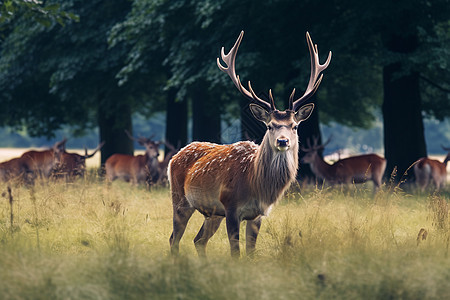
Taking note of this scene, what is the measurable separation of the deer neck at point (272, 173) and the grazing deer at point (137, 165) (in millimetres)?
9049

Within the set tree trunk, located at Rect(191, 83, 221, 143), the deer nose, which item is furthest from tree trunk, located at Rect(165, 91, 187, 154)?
the deer nose

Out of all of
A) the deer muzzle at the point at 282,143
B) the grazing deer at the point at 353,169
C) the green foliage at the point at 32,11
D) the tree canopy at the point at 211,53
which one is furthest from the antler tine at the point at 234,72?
the grazing deer at the point at 353,169

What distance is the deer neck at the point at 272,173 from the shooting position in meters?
5.93

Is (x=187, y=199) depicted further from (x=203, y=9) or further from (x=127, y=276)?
(x=203, y=9)

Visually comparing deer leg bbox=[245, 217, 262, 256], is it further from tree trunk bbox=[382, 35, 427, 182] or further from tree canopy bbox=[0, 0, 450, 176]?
tree trunk bbox=[382, 35, 427, 182]

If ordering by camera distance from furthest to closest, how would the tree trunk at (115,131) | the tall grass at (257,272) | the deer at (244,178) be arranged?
the tree trunk at (115,131) → the deer at (244,178) → the tall grass at (257,272)

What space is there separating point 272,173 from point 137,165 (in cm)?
1011

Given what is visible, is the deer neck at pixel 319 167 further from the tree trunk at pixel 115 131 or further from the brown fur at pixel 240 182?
the brown fur at pixel 240 182

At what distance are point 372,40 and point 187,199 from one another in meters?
11.2

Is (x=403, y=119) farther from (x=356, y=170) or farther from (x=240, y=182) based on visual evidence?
(x=240, y=182)

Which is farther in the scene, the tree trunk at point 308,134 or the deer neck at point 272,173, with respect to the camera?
the tree trunk at point 308,134

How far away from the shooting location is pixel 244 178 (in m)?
6.03

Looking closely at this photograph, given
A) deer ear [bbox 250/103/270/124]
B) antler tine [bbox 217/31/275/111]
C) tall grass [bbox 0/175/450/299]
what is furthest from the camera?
antler tine [bbox 217/31/275/111]

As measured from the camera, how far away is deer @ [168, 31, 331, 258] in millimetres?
5922
